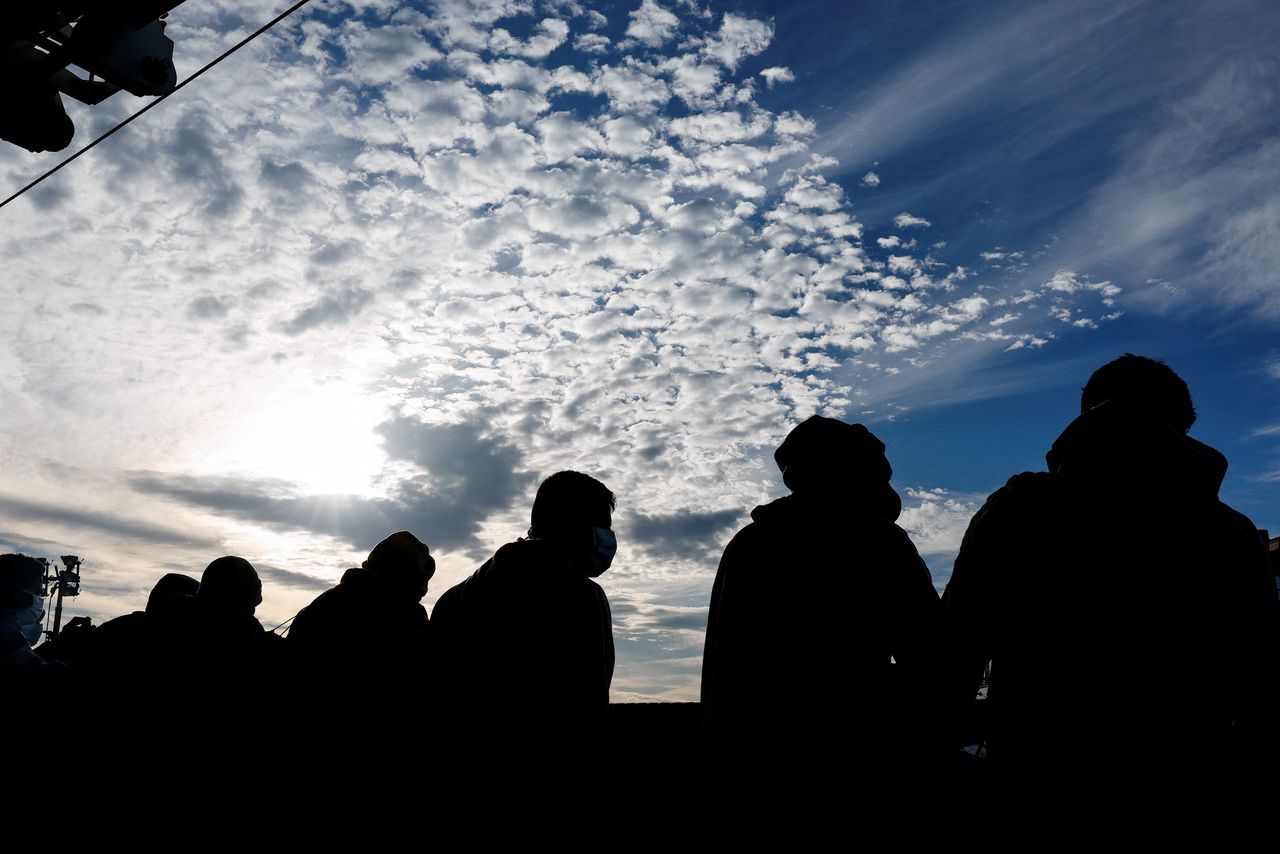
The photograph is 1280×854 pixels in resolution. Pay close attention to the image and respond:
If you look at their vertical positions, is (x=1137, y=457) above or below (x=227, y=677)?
above

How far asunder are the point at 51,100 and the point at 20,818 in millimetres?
5493

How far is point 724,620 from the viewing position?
8.18 ft

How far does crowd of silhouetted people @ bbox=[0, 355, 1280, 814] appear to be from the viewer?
1.75m

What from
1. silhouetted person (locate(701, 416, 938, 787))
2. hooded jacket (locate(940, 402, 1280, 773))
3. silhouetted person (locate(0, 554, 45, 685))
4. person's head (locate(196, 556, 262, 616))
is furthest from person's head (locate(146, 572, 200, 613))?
hooded jacket (locate(940, 402, 1280, 773))

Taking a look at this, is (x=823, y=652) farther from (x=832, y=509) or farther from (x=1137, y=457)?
(x=1137, y=457)

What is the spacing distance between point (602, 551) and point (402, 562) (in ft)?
6.12

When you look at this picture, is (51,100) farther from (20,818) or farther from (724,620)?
(724,620)

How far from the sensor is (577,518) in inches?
131

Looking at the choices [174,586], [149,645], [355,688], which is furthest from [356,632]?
[174,586]

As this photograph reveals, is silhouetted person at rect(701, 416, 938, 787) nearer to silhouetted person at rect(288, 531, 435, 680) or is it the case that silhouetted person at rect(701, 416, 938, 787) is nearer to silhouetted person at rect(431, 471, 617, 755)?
silhouetted person at rect(431, 471, 617, 755)

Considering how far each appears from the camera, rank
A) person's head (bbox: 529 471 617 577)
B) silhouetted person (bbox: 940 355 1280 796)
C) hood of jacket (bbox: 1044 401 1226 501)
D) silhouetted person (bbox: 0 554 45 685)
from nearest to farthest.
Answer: silhouetted person (bbox: 940 355 1280 796) < hood of jacket (bbox: 1044 401 1226 501) < person's head (bbox: 529 471 617 577) < silhouetted person (bbox: 0 554 45 685)

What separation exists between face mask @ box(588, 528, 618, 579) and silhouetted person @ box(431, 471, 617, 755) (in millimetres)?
279

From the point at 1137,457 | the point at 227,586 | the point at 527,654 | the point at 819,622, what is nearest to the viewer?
the point at 1137,457

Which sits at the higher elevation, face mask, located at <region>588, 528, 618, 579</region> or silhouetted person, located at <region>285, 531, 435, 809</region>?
face mask, located at <region>588, 528, 618, 579</region>
